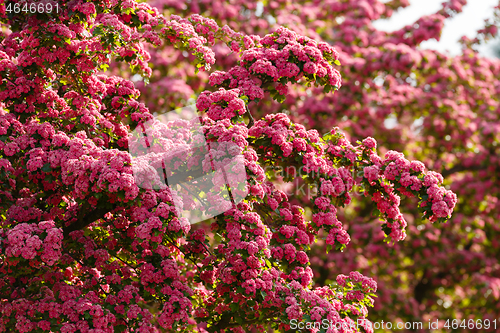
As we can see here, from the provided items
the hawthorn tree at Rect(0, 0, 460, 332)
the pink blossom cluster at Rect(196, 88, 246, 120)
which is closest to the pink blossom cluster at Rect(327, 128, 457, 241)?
the hawthorn tree at Rect(0, 0, 460, 332)

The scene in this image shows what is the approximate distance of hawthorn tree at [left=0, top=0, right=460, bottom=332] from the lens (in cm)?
438

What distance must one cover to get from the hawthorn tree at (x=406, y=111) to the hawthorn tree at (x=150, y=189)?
5.66 metres

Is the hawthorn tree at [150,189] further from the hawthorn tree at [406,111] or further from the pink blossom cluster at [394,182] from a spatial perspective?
the hawthorn tree at [406,111]

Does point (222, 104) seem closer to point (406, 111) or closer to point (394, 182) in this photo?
point (394, 182)

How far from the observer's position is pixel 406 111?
1395 centimetres

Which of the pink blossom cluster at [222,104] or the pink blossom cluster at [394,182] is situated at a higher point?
the pink blossom cluster at [222,104]

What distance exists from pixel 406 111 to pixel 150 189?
11434mm

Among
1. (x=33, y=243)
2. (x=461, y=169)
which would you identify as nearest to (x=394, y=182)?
(x=33, y=243)

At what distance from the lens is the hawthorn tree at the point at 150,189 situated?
4.38 m

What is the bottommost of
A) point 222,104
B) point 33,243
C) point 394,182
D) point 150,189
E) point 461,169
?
point 461,169

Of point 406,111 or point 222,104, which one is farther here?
point 406,111

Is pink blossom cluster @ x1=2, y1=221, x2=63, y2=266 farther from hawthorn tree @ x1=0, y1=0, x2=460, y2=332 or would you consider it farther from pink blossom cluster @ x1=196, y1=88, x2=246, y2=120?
pink blossom cluster @ x1=196, y1=88, x2=246, y2=120

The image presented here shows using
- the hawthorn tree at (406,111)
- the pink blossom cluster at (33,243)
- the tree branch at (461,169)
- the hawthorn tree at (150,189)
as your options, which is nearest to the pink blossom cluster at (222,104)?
the hawthorn tree at (150,189)

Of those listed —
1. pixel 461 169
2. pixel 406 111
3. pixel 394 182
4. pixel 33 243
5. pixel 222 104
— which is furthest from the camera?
pixel 406 111
